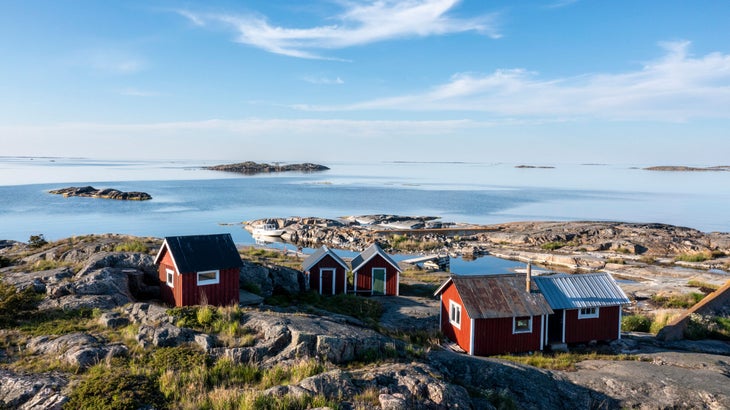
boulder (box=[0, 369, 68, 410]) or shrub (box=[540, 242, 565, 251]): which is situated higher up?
boulder (box=[0, 369, 68, 410])

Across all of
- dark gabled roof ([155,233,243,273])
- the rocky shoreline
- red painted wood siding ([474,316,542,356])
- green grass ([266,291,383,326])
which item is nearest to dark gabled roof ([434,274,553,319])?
red painted wood siding ([474,316,542,356])

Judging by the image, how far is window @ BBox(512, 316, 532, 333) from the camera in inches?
907

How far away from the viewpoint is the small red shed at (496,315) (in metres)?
22.6

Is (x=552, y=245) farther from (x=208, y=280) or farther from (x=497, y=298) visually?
(x=208, y=280)

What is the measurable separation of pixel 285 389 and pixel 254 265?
18477 mm

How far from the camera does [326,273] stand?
3259 cm

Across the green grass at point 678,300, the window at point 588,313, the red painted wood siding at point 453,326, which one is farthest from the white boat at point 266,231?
the window at point 588,313

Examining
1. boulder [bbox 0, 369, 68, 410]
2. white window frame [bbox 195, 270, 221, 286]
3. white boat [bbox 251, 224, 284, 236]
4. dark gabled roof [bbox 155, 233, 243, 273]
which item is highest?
dark gabled roof [bbox 155, 233, 243, 273]

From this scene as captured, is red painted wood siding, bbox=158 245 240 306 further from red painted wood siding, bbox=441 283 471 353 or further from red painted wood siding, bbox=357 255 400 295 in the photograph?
red painted wood siding, bbox=357 255 400 295

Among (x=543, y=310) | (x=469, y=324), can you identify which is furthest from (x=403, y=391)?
(x=543, y=310)

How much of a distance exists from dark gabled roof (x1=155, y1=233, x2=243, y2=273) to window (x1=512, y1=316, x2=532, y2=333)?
13.9 meters

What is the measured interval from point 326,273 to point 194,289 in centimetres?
1151

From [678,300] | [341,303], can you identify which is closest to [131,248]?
[341,303]

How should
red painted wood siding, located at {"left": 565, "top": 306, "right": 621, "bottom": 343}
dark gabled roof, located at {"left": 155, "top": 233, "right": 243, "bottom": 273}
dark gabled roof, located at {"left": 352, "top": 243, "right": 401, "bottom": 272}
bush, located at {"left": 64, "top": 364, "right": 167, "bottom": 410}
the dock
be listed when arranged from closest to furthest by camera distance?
1. bush, located at {"left": 64, "top": 364, "right": 167, "bottom": 410}
2. dark gabled roof, located at {"left": 155, "top": 233, "right": 243, "bottom": 273}
3. red painted wood siding, located at {"left": 565, "top": 306, "right": 621, "bottom": 343}
4. dark gabled roof, located at {"left": 352, "top": 243, "right": 401, "bottom": 272}
5. the dock
